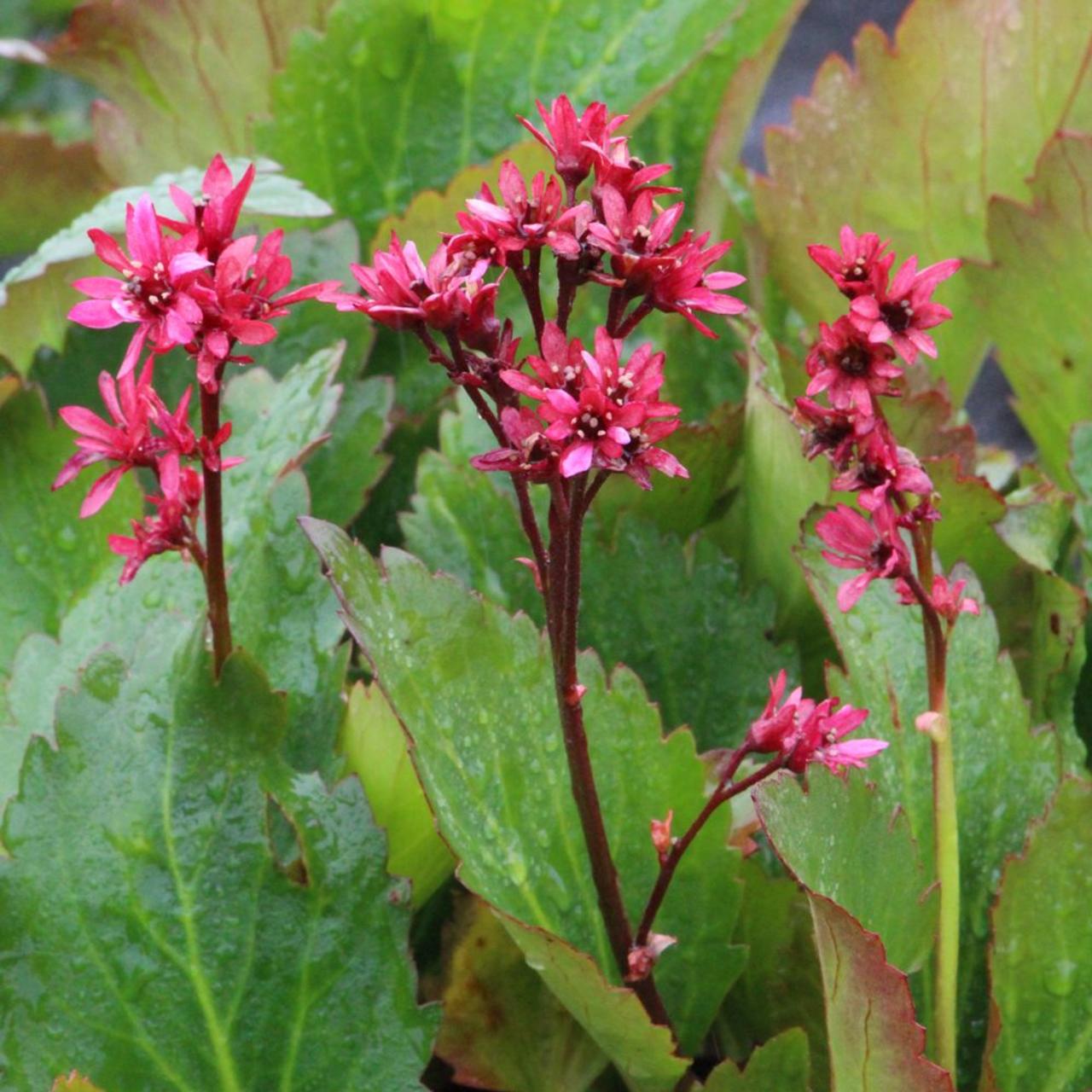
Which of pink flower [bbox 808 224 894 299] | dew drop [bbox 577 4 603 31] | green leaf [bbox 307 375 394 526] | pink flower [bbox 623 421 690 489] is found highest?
dew drop [bbox 577 4 603 31]

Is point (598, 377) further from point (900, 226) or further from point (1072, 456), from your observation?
point (900, 226)

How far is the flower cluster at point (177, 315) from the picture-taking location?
53 cm

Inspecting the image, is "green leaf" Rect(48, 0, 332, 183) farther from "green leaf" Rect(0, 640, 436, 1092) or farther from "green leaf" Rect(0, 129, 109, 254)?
"green leaf" Rect(0, 640, 436, 1092)

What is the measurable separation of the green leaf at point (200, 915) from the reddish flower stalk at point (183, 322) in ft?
0.22

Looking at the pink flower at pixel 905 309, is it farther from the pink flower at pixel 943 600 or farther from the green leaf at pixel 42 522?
the green leaf at pixel 42 522

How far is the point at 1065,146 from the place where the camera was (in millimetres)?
820

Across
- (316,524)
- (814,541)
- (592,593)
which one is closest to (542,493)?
(592,593)

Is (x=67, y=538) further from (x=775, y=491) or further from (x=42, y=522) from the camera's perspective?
(x=775, y=491)

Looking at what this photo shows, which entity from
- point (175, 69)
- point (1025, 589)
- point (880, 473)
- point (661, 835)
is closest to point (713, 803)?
point (661, 835)

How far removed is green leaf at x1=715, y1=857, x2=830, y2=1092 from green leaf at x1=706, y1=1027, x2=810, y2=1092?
0.14 ft

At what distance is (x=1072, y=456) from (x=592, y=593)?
0.96 feet

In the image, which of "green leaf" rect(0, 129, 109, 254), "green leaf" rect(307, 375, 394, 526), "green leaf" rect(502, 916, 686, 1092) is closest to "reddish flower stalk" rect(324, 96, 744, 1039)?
"green leaf" rect(502, 916, 686, 1092)

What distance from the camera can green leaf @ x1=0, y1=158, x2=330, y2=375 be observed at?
759mm

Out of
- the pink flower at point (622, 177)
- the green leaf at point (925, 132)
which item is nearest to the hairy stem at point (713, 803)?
the pink flower at point (622, 177)
